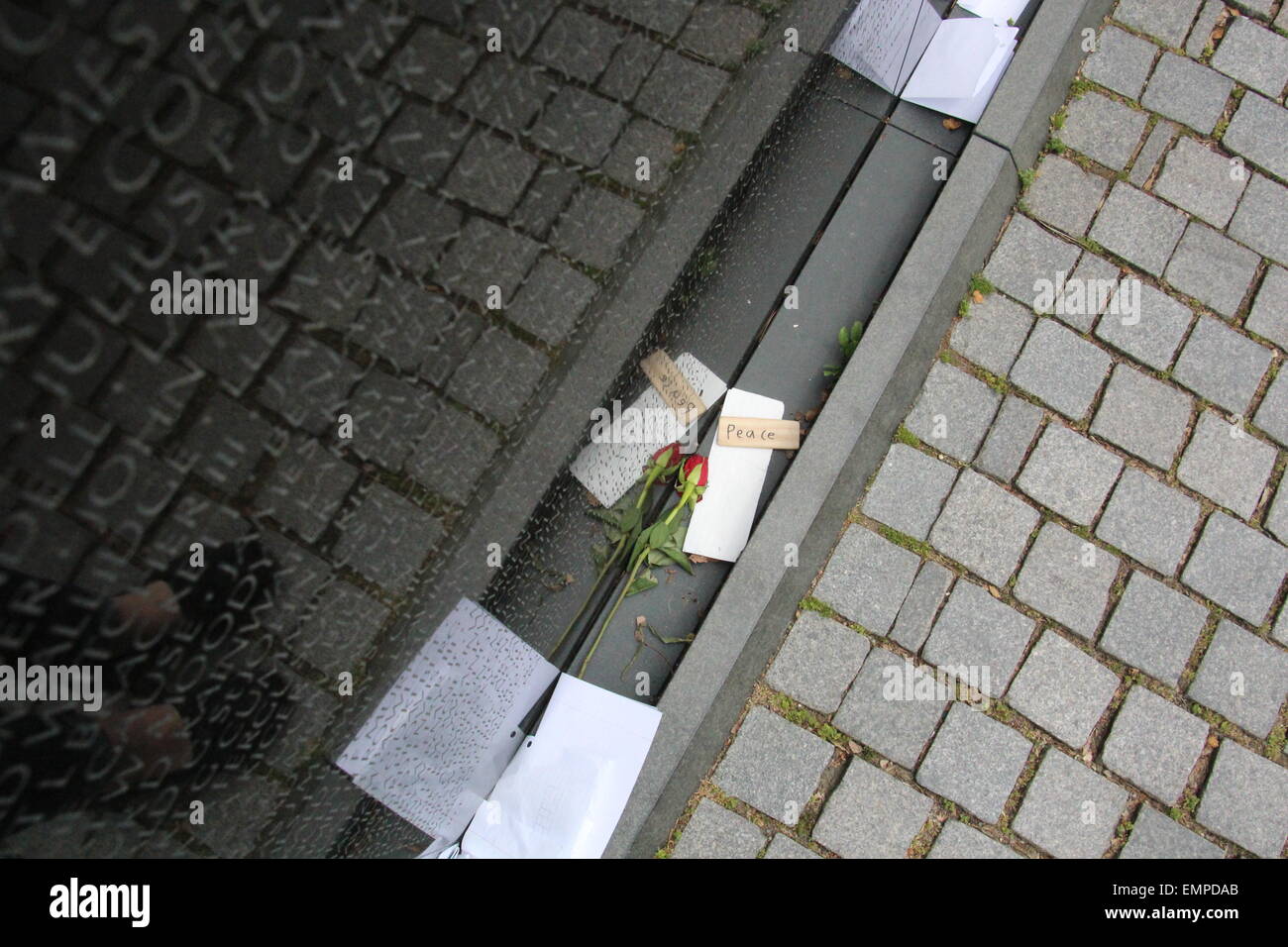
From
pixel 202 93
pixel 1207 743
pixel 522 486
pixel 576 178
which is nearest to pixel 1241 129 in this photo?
pixel 1207 743

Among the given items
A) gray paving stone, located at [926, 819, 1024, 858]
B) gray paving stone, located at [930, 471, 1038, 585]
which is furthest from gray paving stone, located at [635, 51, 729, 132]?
gray paving stone, located at [926, 819, 1024, 858]

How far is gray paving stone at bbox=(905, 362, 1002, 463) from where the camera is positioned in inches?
130

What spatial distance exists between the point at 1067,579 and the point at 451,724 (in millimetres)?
2040

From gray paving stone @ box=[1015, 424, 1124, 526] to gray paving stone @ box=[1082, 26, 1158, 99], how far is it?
146cm

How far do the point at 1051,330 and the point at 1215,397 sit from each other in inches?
23.9

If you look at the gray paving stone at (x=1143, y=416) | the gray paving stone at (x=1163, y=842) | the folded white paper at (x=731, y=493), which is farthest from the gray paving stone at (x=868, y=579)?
the gray paving stone at (x=1163, y=842)

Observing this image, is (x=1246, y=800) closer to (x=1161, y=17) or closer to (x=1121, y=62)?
(x=1121, y=62)

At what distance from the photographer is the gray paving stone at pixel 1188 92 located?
3674mm

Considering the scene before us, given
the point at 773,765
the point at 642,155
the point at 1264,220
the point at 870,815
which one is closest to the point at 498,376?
the point at 642,155

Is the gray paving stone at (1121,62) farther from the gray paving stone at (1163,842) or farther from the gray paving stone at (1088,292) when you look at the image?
the gray paving stone at (1163,842)

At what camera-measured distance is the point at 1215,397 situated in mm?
3354

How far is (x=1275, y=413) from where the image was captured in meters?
3.33

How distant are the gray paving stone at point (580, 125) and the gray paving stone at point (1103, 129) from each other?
6.01 feet

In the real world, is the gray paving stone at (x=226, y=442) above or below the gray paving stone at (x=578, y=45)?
below
